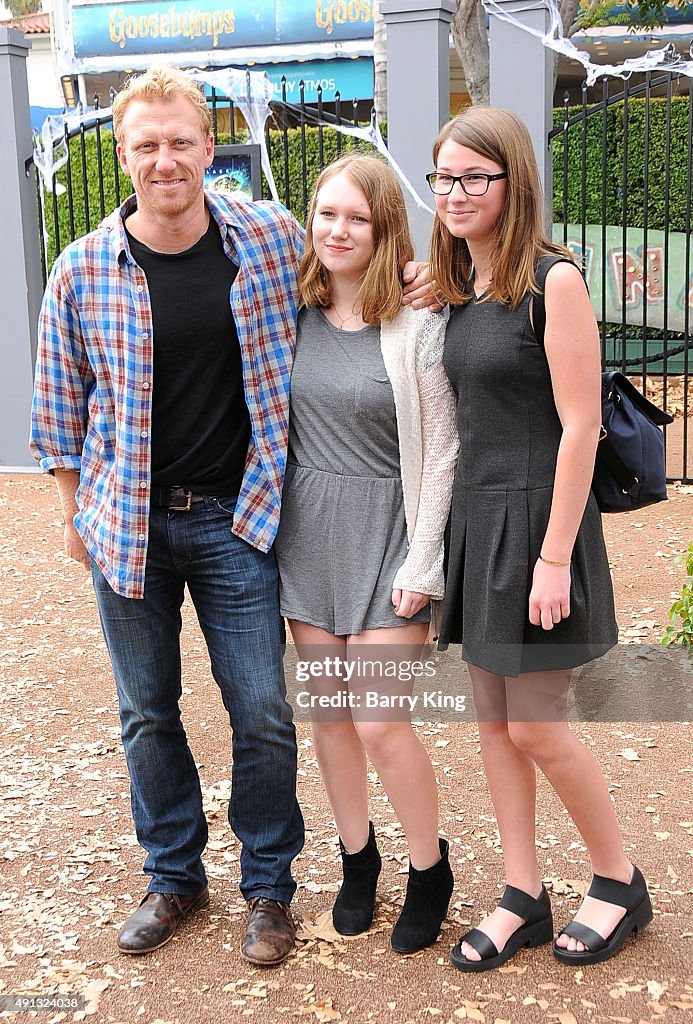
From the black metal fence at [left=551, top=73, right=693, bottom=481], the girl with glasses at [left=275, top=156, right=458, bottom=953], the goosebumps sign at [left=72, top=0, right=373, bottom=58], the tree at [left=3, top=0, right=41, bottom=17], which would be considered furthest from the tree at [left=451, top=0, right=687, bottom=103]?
the tree at [left=3, top=0, right=41, bottom=17]

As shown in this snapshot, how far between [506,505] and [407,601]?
32cm

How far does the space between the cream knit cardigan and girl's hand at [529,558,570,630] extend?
24cm

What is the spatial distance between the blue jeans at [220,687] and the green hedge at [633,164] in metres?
10.2

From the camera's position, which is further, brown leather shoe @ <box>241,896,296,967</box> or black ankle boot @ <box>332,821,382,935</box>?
black ankle boot @ <box>332,821,382,935</box>

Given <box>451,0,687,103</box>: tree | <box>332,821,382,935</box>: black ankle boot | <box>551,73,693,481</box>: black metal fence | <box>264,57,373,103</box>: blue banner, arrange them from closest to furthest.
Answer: <box>332,821,382,935</box>: black ankle boot < <box>451,0,687,103</box>: tree < <box>551,73,693,481</box>: black metal fence < <box>264,57,373,103</box>: blue banner

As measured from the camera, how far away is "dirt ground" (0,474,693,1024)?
8.50ft

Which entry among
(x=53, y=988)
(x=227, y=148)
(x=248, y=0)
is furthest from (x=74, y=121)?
(x=248, y=0)

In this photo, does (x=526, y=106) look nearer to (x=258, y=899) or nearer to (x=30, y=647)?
(x=30, y=647)

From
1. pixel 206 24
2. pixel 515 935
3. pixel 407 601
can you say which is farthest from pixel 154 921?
pixel 206 24

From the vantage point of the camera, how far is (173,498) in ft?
8.93

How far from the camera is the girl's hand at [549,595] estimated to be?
8.05 feet

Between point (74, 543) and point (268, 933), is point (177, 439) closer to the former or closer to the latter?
point (74, 543)

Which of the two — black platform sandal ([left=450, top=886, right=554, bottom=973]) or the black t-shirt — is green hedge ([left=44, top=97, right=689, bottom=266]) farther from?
black platform sandal ([left=450, top=886, right=554, bottom=973])

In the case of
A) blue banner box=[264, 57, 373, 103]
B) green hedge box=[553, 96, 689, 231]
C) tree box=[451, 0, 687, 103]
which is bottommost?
green hedge box=[553, 96, 689, 231]
